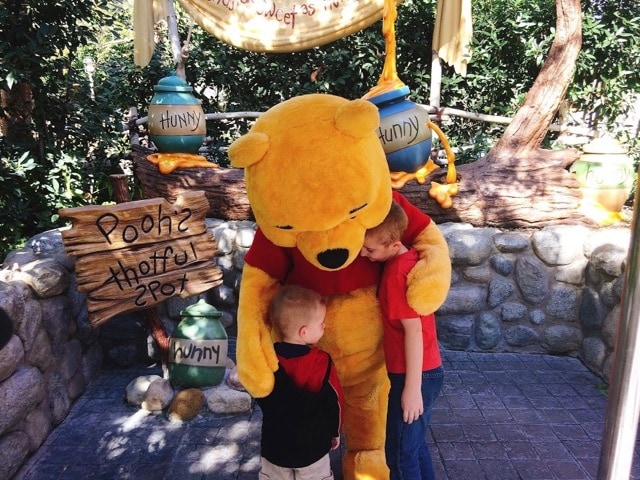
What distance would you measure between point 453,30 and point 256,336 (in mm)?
4280

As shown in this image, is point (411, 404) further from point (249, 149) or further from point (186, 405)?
point (186, 405)

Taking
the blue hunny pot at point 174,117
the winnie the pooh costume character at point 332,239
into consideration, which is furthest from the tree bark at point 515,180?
the winnie the pooh costume character at point 332,239

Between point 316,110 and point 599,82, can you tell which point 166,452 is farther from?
point 599,82

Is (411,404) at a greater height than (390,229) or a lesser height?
lesser

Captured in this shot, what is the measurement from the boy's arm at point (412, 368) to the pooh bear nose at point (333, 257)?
0.37 meters

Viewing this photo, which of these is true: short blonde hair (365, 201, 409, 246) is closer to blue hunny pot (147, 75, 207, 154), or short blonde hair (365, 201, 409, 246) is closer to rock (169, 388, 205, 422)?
rock (169, 388, 205, 422)

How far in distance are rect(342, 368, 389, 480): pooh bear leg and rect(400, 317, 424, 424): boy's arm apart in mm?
312

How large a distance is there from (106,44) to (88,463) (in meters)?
8.32

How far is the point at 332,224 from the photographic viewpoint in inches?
69.6

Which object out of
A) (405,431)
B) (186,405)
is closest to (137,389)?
(186,405)

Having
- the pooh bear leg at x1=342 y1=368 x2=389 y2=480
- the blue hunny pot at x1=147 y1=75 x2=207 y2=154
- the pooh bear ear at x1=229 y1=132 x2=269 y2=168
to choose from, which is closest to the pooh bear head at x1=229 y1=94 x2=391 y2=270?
the pooh bear ear at x1=229 y1=132 x2=269 y2=168

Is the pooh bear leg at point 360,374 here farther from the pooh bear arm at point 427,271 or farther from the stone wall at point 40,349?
the stone wall at point 40,349

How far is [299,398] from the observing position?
2092 mm

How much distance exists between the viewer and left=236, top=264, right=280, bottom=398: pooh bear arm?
2080 mm
